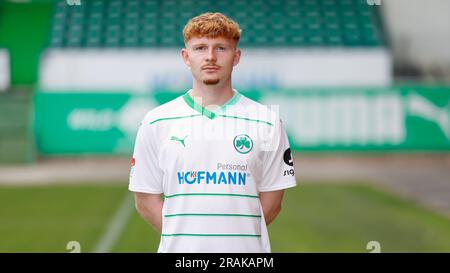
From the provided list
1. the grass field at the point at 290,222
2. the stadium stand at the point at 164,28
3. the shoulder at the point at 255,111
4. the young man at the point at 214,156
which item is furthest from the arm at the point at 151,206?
the stadium stand at the point at 164,28

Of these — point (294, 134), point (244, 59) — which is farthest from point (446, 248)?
point (244, 59)

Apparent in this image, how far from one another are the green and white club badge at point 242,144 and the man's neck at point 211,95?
0.18 metres

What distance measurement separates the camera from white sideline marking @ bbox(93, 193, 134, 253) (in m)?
9.17

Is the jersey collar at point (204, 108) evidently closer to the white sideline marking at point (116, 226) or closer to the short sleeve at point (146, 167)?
the short sleeve at point (146, 167)

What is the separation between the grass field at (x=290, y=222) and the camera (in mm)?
9258

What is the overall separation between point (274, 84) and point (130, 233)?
11.1 meters

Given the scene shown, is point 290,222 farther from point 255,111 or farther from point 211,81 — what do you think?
point 211,81

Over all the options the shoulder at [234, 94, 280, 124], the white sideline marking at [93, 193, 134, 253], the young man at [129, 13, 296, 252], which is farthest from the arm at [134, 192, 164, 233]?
the white sideline marking at [93, 193, 134, 253]

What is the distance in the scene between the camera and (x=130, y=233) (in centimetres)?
998

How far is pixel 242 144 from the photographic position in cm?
313

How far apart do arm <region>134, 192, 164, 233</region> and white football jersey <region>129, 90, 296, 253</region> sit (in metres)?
0.05

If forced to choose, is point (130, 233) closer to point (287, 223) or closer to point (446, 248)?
point (287, 223)

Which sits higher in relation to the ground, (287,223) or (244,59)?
(244,59)

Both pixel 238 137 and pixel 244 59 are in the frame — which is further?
pixel 244 59
